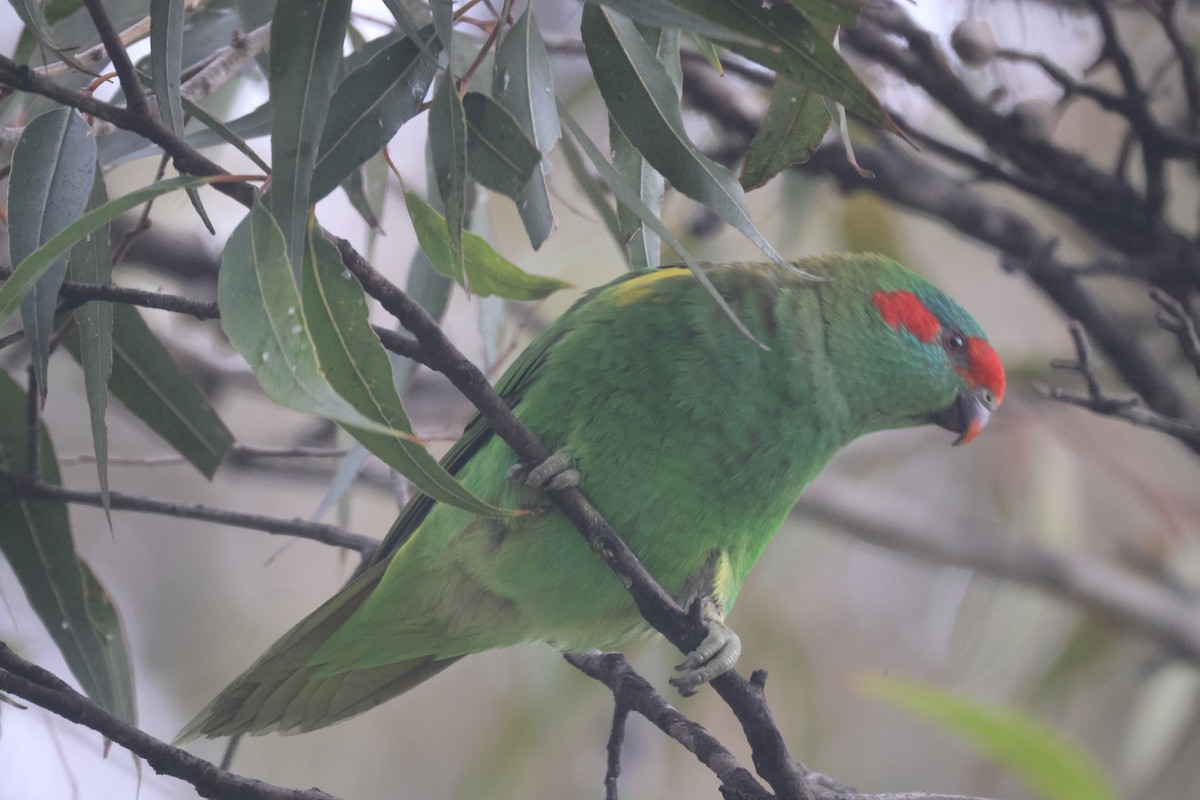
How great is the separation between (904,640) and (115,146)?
5.59 meters

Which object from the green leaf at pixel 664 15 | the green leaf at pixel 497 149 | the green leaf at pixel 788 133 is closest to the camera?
the green leaf at pixel 664 15

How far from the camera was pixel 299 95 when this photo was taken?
4.30 ft

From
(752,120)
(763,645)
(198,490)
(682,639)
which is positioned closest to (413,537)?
(682,639)

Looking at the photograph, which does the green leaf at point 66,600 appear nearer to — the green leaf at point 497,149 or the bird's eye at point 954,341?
the green leaf at point 497,149

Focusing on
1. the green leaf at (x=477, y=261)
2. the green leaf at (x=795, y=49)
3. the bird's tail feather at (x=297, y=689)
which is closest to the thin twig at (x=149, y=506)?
the bird's tail feather at (x=297, y=689)

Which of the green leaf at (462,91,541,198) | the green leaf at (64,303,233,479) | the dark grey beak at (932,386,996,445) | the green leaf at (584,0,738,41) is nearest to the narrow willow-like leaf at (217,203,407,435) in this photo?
the green leaf at (462,91,541,198)

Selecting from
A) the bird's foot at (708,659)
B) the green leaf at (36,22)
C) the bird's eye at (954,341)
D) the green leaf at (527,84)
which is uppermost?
the green leaf at (36,22)

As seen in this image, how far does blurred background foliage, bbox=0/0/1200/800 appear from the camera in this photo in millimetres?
2896

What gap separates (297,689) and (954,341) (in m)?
1.63

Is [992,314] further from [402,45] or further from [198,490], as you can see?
[402,45]

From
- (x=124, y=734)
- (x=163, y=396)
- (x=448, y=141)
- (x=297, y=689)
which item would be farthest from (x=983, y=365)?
(x=124, y=734)

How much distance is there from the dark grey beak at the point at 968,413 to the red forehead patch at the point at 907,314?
0.16 m

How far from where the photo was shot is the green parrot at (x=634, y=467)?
2.02 metres

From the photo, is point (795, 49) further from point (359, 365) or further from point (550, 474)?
point (550, 474)
